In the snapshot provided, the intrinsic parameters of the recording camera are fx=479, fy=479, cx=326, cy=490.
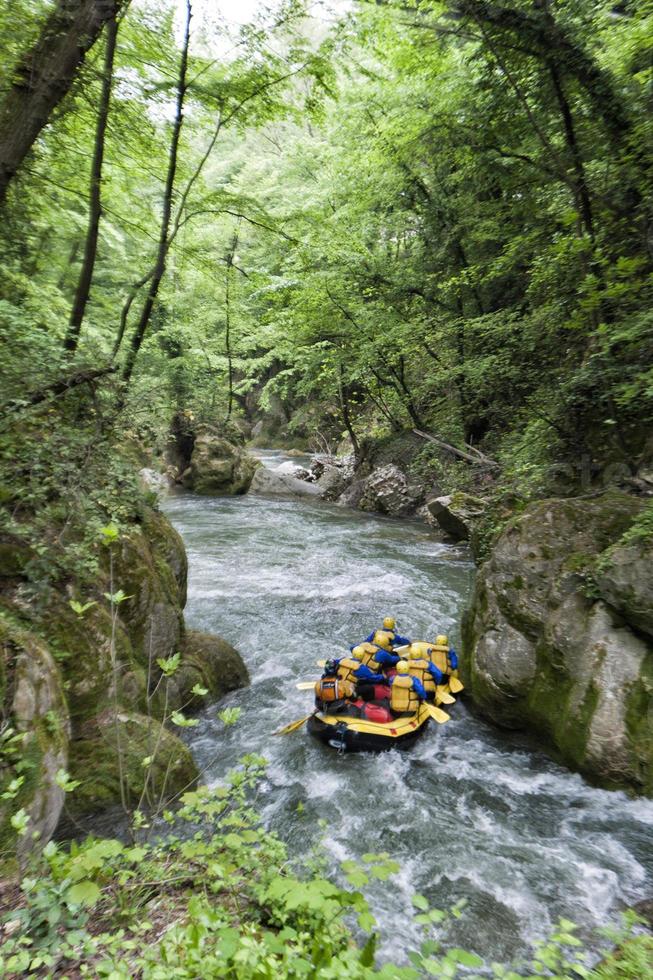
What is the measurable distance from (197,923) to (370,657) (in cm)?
491

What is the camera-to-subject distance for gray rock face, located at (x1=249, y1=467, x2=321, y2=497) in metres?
21.1

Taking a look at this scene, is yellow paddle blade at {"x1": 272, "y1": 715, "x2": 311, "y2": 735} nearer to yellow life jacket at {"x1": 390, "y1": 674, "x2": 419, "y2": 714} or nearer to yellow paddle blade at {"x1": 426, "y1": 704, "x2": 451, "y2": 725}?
yellow life jacket at {"x1": 390, "y1": 674, "x2": 419, "y2": 714}

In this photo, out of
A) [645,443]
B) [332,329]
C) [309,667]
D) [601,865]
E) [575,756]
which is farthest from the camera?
[332,329]

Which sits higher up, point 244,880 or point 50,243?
point 50,243

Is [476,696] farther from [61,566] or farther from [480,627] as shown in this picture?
[61,566]

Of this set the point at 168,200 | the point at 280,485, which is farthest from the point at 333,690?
the point at 280,485

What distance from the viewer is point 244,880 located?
2.85 meters

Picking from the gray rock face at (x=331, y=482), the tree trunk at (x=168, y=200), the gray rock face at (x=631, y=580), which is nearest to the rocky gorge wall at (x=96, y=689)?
the tree trunk at (x=168, y=200)

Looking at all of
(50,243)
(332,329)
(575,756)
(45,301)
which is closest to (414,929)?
(575,756)

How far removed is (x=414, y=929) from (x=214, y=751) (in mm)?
2873

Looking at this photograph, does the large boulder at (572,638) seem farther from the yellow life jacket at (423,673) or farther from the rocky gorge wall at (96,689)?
the rocky gorge wall at (96,689)

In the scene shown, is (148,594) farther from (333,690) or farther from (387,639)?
(387,639)

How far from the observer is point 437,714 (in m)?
6.20

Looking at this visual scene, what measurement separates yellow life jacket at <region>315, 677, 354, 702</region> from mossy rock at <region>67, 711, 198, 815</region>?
6.41ft
